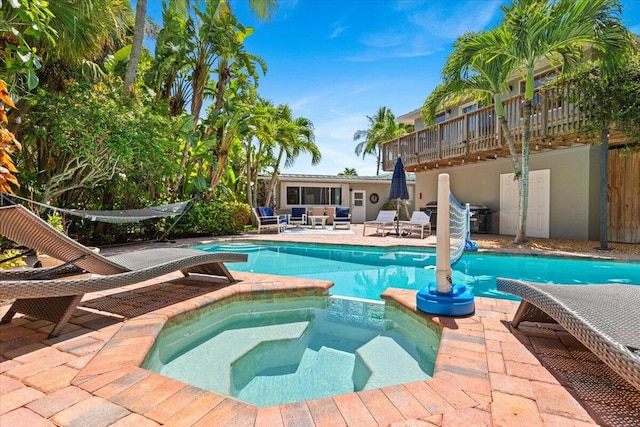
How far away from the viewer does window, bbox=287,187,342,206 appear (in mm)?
20750

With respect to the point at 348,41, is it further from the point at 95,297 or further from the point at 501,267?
the point at 95,297

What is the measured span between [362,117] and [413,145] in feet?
57.4

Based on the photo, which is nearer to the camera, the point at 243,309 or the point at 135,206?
the point at 243,309

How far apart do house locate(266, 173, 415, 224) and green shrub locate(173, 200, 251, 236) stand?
7416mm

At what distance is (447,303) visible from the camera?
331 centimetres

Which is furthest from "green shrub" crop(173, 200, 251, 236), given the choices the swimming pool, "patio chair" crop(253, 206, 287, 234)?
the swimming pool

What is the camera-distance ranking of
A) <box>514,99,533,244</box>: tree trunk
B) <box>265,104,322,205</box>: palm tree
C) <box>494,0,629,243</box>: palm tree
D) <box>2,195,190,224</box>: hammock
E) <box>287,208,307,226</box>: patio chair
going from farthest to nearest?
<box>287,208,307,226</box>: patio chair < <box>265,104,322,205</box>: palm tree < <box>514,99,533,244</box>: tree trunk < <box>494,0,629,243</box>: palm tree < <box>2,195,190,224</box>: hammock

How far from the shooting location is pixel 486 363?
2359 millimetres

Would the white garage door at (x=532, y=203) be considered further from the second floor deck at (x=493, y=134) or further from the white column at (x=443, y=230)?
the white column at (x=443, y=230)

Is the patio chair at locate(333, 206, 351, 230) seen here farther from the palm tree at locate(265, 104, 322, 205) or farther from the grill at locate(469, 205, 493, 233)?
the grill at locate(469, 205, 493, 233)

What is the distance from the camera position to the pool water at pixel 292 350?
8.57 feet

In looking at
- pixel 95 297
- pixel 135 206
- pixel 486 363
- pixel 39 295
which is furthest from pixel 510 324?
pixel 135 206

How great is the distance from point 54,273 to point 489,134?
11.7m

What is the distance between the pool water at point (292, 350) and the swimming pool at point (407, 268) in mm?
1214
